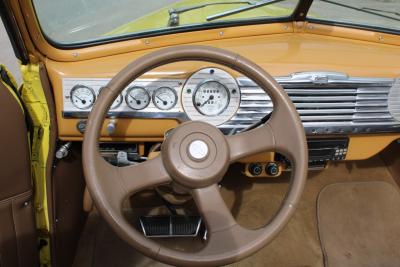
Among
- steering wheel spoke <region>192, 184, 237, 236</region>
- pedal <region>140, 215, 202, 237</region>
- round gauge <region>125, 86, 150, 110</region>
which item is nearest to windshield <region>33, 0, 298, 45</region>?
round gauge <region>125, 86, 150, 110</region>

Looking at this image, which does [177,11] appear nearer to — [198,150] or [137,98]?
[137,98]

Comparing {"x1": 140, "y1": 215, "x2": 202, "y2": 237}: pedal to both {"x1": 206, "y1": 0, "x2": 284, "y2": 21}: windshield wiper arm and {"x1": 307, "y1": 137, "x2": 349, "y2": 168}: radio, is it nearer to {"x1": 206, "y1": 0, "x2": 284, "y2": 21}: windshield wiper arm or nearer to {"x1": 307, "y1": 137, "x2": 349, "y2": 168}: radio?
{"x1": 307, "y1": 137, "x2": 349, "y2": 168}: radio

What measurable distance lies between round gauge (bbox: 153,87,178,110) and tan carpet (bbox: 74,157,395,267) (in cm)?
86

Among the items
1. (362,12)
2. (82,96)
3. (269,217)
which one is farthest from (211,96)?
(269,217)

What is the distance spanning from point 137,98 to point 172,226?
29.3 inches

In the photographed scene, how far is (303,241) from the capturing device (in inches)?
84.7

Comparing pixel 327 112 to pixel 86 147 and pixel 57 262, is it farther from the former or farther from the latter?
pixel 57 262

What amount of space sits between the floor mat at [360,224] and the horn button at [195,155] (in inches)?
47.3

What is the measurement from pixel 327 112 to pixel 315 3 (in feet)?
1.57

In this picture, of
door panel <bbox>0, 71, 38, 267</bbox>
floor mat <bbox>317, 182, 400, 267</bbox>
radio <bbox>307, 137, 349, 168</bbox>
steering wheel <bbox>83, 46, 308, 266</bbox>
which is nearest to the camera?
steering wheel <bbox>83, 46, 308, 266</bbox>

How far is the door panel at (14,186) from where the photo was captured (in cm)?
133

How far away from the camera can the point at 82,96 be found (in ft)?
4.98

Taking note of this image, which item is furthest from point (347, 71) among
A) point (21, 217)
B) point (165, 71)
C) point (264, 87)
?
point (21, 217)

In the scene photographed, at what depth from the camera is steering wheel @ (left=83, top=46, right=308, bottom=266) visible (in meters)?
1.10
